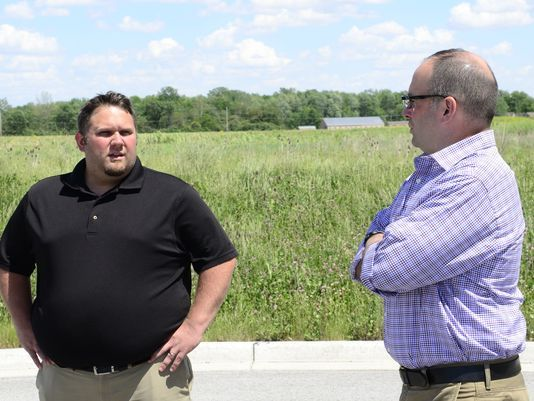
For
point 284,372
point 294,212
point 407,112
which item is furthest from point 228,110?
point 407,112

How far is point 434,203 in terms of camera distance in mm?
2488

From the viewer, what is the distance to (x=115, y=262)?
3.10m

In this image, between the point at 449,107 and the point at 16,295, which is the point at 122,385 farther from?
the point at 449,107

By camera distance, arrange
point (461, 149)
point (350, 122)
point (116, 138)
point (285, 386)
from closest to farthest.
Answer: point (461, 149) → point (116, 138) → point (285, 386) → point (350, 122)

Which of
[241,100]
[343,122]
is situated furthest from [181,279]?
[343,122]

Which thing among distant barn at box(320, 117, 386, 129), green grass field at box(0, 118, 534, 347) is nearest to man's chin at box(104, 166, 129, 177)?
green grass field at box(0, 118, 534, 347)

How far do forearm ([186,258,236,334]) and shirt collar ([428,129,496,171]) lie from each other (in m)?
1.10

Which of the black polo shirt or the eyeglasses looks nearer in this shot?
the eyeglasses

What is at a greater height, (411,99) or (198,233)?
(411,99)

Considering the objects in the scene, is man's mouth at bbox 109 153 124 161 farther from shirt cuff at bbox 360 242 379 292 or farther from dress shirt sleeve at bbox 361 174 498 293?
dress shirt sleeve at bbox 361 174 498 293

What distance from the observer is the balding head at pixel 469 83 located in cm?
253

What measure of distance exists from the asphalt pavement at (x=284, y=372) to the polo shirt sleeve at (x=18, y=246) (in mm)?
2458

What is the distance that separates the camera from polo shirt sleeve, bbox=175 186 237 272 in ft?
10.5

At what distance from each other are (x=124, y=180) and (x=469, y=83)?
1.38 metres
